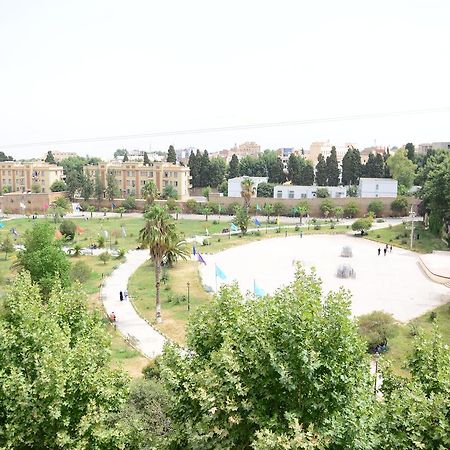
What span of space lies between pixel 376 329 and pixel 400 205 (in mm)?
48669

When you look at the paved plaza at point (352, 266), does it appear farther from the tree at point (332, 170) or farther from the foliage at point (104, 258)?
the tree at point (332, 170)

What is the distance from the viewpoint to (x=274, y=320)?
28.5 feet

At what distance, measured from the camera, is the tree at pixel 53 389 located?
28.9 feet

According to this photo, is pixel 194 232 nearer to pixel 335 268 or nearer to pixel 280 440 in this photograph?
pixel 335 268

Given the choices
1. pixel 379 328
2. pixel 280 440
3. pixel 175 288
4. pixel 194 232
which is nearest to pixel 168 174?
pixel 194 232

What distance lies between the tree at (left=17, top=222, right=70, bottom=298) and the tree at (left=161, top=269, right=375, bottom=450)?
63.3 ft

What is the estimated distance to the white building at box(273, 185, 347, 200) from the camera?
246 feet

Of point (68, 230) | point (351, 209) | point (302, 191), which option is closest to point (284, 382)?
point (68, 230)

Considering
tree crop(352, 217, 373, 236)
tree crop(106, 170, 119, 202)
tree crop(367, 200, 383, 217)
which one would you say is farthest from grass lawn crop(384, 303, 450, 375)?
tree crop(106, 170, 119, 202)

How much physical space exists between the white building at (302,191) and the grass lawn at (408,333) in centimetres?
4867

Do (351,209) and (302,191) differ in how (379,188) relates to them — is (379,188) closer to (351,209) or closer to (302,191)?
(351,209)

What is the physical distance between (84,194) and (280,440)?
79.0 meters

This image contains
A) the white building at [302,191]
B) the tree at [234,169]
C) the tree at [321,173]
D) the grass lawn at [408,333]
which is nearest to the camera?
the grass lawn at [408,333]

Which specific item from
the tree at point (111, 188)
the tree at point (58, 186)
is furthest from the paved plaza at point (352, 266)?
the tree at point (58, 186)
